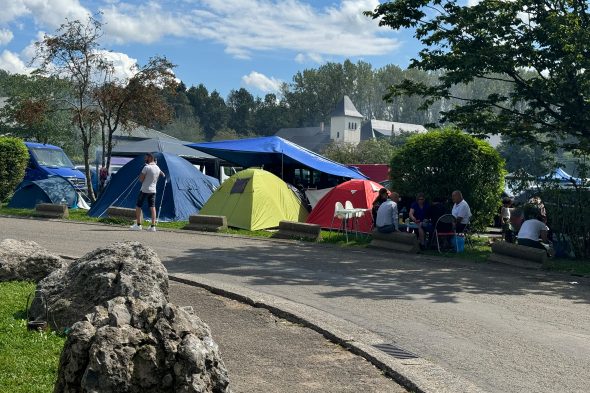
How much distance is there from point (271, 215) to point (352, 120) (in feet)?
355

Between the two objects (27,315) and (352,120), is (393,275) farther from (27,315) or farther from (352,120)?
(352,120)

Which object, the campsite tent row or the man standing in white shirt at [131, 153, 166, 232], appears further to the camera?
the campsite tent row

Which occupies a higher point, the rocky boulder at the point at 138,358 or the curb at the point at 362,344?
the rocky boulder at the point at 138,358

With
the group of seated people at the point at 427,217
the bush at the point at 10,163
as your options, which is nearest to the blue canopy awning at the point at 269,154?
the bush at the point at 10,163

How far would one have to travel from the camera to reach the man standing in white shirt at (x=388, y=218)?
53.6 feet

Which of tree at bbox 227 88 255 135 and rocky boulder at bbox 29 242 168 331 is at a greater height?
tree at bbox 227 88 255 135

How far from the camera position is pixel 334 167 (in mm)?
25094

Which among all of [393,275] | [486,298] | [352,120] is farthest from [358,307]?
[352,120]

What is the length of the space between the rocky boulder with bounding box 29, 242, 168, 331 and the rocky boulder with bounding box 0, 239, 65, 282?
2348 millimetres

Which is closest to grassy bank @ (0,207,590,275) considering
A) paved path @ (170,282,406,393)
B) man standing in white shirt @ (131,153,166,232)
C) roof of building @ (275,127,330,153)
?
man standing in white shirt @ (131,153,166,232)

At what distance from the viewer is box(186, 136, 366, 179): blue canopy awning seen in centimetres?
2390

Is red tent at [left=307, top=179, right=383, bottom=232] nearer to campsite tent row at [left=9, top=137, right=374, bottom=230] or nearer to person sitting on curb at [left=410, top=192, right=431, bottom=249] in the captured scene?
campsite tent row at [left=9, top=137, right=374, bottom=230]

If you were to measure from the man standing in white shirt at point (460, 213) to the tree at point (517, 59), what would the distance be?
1.81 meters

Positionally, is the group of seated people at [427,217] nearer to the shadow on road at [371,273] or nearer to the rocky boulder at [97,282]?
the shadow on road at [371,273]
